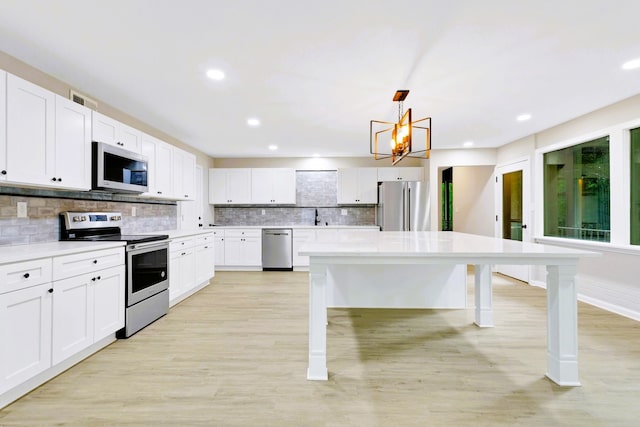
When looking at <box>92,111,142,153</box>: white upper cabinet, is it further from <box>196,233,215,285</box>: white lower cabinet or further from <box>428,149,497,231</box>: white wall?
<box>428,149,497,231</box>: white wall

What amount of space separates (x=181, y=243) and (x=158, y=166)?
98 centimetres

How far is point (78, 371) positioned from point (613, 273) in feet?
16.8

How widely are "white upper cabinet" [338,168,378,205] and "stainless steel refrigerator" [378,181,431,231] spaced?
49 centimetres

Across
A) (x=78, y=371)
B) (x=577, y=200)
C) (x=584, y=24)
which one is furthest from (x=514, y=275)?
(x=78, y=371)

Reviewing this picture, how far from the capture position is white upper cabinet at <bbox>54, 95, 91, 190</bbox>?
2307mm

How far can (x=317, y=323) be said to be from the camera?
6.39ft

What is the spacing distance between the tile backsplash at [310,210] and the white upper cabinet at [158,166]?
2.34m

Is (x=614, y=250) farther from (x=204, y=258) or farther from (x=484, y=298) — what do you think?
(x=204, y=258)

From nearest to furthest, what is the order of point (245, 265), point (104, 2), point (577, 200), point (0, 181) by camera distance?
point (104, 2) < point (0, 181) < point (577, 200) < point (245, 265)

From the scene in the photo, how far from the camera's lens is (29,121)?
2.07 meters

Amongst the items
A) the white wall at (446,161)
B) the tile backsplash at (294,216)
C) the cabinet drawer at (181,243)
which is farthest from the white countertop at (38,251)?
the white wall at (446,161)

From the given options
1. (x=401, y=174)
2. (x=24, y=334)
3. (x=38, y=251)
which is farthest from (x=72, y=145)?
(x=401, y=174)

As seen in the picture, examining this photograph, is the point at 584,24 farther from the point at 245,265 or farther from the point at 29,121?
the point at 245,265

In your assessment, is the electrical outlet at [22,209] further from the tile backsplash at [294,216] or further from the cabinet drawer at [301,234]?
the tile backsplash at [294,216]
